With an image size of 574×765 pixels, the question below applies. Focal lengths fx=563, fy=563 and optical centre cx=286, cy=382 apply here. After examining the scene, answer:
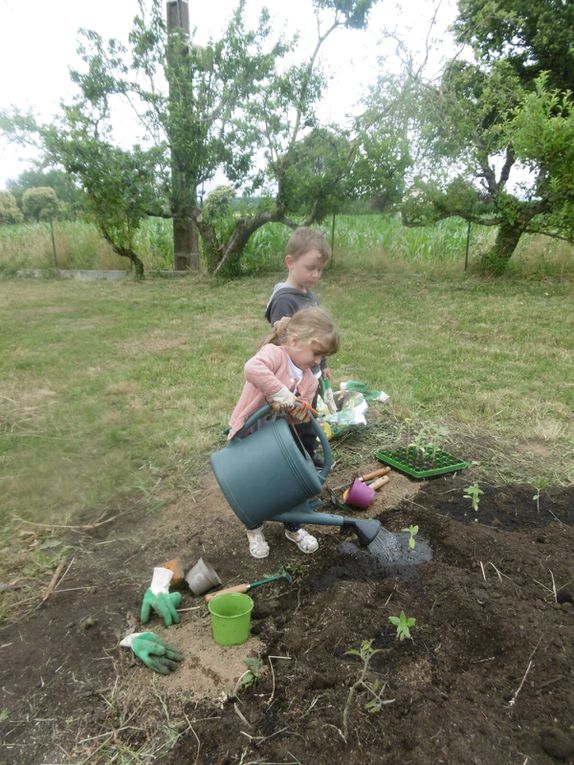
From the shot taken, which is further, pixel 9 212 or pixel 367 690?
pixel 9 212

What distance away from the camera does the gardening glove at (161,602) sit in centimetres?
189

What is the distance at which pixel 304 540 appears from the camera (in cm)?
233

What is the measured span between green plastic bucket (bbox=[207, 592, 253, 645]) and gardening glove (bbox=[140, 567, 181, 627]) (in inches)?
6.3

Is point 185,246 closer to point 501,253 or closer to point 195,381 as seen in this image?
point 501,253

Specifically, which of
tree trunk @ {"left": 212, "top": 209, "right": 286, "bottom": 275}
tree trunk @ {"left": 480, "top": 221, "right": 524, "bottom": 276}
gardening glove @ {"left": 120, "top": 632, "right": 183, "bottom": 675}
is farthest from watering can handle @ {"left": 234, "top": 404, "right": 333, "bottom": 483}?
tree trunk @ {"left": 212, "top": 209, "right": 286, "bottom": 275}

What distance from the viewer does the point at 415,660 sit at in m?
1.63

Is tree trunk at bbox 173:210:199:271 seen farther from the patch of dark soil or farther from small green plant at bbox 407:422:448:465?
the patch of dark soil

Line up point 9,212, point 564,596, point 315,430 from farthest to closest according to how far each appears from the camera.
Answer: point 9,212 → point 315,430 → point 564,596

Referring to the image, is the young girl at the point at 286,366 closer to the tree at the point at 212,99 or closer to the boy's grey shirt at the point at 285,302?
the boy's grey shirt at the point at 285,302

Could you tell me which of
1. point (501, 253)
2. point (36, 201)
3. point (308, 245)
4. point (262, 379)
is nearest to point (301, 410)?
point (262, 379)

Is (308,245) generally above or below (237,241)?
above

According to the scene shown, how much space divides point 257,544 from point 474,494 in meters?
1.06

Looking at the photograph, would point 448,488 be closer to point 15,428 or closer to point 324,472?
point 324,472

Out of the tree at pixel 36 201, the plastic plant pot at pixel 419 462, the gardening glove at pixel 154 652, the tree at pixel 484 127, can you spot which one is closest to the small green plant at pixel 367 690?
the gardening glove at pixel 154 652
